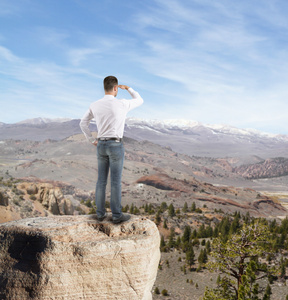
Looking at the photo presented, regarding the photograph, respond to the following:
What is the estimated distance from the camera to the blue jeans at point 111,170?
646 centimetres

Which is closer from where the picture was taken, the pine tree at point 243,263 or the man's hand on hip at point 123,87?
the man's hand on hip at point 123,87

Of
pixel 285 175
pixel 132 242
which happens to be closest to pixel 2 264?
pixel 132 242

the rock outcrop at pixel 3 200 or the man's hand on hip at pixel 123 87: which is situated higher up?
the man's hand on hip at pixel 123 87

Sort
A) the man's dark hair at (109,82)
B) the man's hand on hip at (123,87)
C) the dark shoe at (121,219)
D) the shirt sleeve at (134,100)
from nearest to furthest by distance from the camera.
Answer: the man's dark hair at (109,82) → the shirt sleeve at (134,100) → the man's hand on hip at (123,87) → the dark shoe at (121,219)

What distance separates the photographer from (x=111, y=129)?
6.32 m

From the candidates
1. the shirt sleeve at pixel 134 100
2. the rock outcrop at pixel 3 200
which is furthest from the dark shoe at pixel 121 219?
the rock outcrop at pixel 3 200

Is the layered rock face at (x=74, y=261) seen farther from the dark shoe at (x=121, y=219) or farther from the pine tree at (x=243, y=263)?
the pine tree at (x=243, y=263)

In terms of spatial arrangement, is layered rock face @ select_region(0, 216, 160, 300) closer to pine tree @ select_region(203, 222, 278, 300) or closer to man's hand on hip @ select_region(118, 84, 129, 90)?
man's hand on hip @ select_region(118, 84, 129, 90)

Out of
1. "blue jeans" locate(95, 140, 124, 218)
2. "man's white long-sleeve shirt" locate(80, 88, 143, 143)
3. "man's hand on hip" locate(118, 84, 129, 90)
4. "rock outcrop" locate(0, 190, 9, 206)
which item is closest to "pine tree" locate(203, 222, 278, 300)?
"blue jeans" locate(95, 140, 124, 218)

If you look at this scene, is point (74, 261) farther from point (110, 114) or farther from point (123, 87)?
point (123, 87)

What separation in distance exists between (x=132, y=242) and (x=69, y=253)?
152 cm

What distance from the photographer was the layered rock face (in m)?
5.84

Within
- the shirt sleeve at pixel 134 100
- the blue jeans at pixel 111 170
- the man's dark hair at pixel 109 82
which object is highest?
the man's dark hair at pixel 109 82

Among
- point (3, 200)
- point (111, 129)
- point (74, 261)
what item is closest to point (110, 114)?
point (111, 129)
